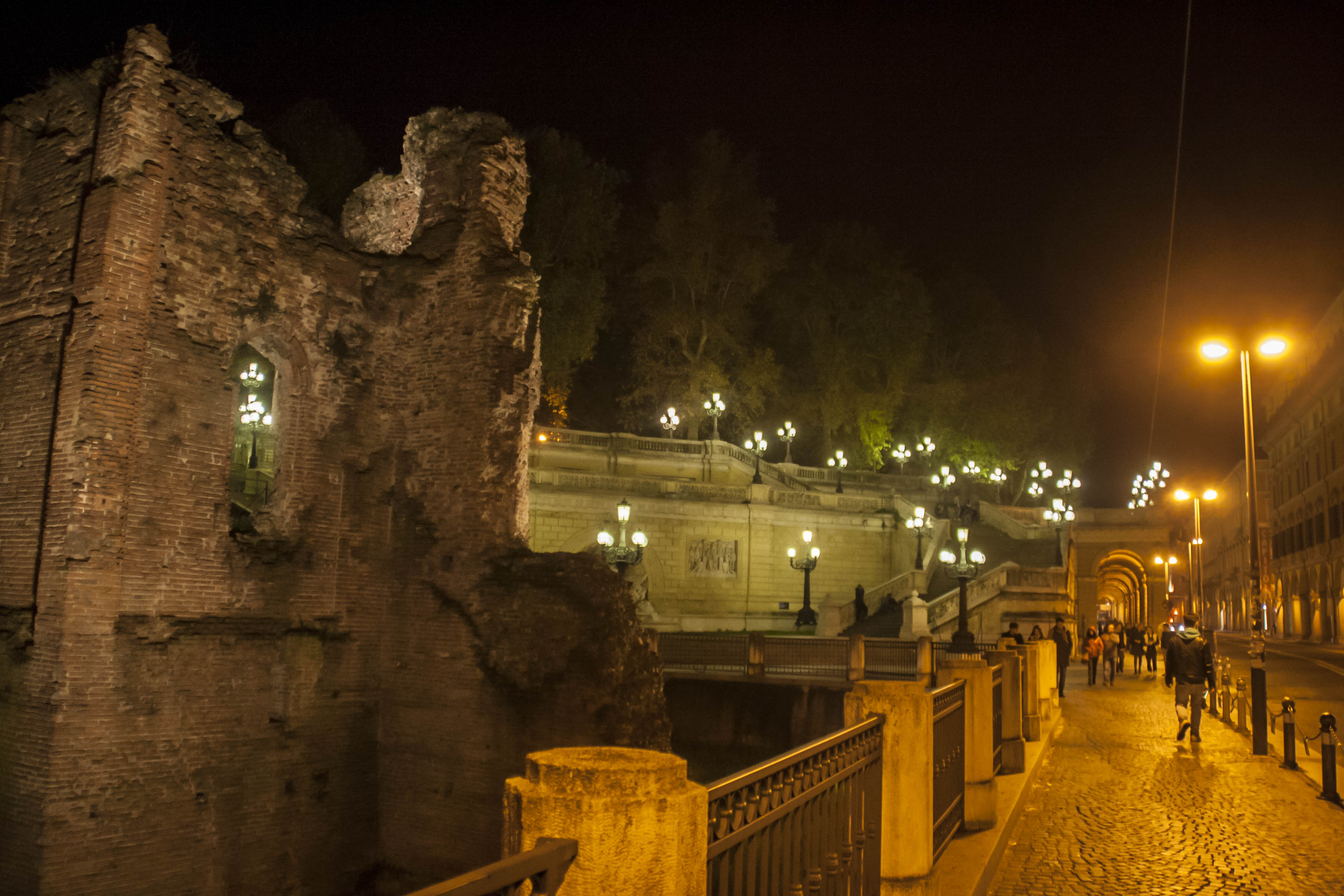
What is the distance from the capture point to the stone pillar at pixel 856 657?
20203 millimetres

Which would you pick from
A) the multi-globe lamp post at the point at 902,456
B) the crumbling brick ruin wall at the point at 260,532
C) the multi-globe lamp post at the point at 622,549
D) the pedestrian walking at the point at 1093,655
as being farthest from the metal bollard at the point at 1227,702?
the multi-globe lamp post at the point at 902,456

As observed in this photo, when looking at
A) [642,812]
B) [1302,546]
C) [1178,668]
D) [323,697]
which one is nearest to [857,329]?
[1302,546]

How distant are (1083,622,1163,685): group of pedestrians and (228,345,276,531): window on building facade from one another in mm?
21048

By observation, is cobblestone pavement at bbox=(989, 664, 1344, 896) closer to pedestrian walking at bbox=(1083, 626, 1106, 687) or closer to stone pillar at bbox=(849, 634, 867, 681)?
stone pillar at bbox=(849, 634, 867, 681)

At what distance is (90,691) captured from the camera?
10844 mm

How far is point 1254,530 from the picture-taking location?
48.9 ft

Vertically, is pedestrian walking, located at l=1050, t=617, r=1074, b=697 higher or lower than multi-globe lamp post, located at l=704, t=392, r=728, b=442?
lower

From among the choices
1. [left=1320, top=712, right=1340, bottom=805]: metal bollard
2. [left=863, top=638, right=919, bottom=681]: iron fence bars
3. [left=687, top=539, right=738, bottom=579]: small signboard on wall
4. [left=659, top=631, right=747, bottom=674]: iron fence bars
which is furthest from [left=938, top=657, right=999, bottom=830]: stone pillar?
[left=687, top=539, right=738, bottom=579]: small signboard on wall

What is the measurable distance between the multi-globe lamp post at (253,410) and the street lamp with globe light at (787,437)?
26604mm

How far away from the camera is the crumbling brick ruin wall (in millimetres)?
11094

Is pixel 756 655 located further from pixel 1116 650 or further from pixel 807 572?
pixel 807 572

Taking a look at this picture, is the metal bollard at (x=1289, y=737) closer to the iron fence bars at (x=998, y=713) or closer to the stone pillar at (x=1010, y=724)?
the stone pillar at (x=1010, y=724)

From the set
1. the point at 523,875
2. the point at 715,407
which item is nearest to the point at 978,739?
the point at 523,875

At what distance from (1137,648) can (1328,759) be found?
915 inches
